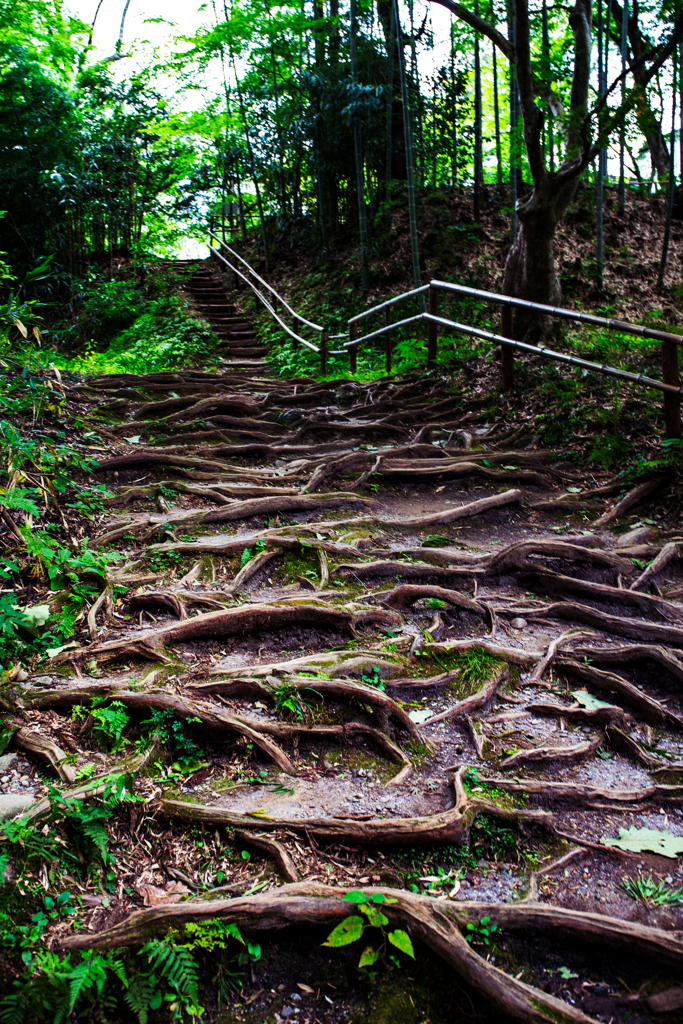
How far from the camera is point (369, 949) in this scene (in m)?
1.81

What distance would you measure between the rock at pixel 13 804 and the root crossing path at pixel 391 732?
0.10 ft

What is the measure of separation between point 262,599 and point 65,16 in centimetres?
1603

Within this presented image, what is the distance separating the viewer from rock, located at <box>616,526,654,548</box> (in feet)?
14.7

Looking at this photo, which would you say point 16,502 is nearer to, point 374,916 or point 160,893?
point 160,893

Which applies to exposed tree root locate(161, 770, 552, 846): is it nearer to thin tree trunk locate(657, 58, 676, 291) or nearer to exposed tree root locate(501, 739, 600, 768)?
exposed tree root locate(501, 739, 600, 768)

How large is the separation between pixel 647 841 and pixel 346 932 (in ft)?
3.80

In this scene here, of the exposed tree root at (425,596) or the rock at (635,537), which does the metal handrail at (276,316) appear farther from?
the exposed tree root at (425,596)

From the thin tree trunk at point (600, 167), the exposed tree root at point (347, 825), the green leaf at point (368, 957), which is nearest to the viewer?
the green leaf at point (368, 957)

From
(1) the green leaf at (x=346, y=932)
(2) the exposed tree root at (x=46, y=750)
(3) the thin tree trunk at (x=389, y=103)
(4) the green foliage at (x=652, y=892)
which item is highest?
(3) the thin tree trunk at (x=389, y=103)

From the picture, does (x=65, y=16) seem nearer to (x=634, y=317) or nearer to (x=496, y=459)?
(x=634, y=317)

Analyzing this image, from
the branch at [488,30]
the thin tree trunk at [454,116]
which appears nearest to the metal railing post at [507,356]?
the branch at [488,30]

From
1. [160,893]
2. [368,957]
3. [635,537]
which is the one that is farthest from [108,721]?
[635,537]

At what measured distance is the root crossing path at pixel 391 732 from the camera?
187 cm

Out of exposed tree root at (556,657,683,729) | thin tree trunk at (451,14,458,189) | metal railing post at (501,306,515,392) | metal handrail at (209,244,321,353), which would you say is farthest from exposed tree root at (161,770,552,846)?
thin tree trunk at (451,14,458,189)
